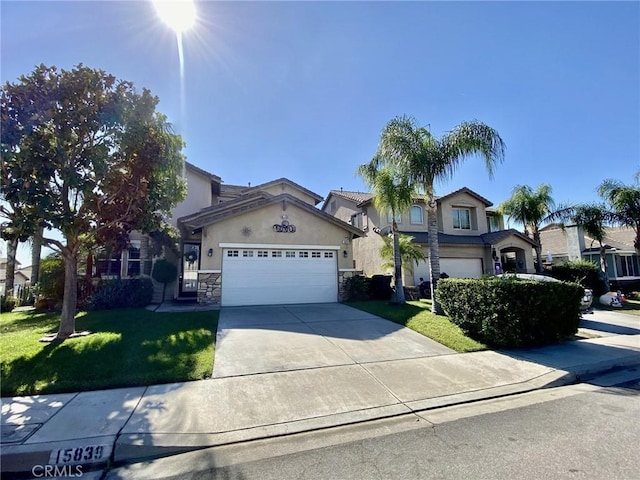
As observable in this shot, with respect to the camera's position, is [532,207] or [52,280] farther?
[532,207]

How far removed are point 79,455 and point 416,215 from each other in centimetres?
2006

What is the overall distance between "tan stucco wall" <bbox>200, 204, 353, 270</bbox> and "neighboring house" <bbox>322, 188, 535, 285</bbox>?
4397 mm

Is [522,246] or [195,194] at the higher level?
[195,194]

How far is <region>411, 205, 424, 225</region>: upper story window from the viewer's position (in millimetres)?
20969

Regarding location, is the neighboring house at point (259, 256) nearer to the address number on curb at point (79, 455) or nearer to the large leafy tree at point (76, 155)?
the large leafy tree at point (76, 155)

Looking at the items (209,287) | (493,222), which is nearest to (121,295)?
(209,287)

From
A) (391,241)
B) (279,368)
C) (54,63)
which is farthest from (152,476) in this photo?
(391,241)

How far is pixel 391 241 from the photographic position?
1563 cm

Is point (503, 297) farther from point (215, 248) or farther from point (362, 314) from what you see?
point (215, 248)

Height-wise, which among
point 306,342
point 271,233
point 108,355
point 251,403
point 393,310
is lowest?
point 251,403

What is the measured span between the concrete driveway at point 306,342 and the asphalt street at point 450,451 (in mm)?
2457

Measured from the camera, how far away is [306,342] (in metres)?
8.37

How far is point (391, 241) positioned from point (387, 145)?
5.08 metres

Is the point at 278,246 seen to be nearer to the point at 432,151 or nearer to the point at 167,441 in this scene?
the point at 432,151
